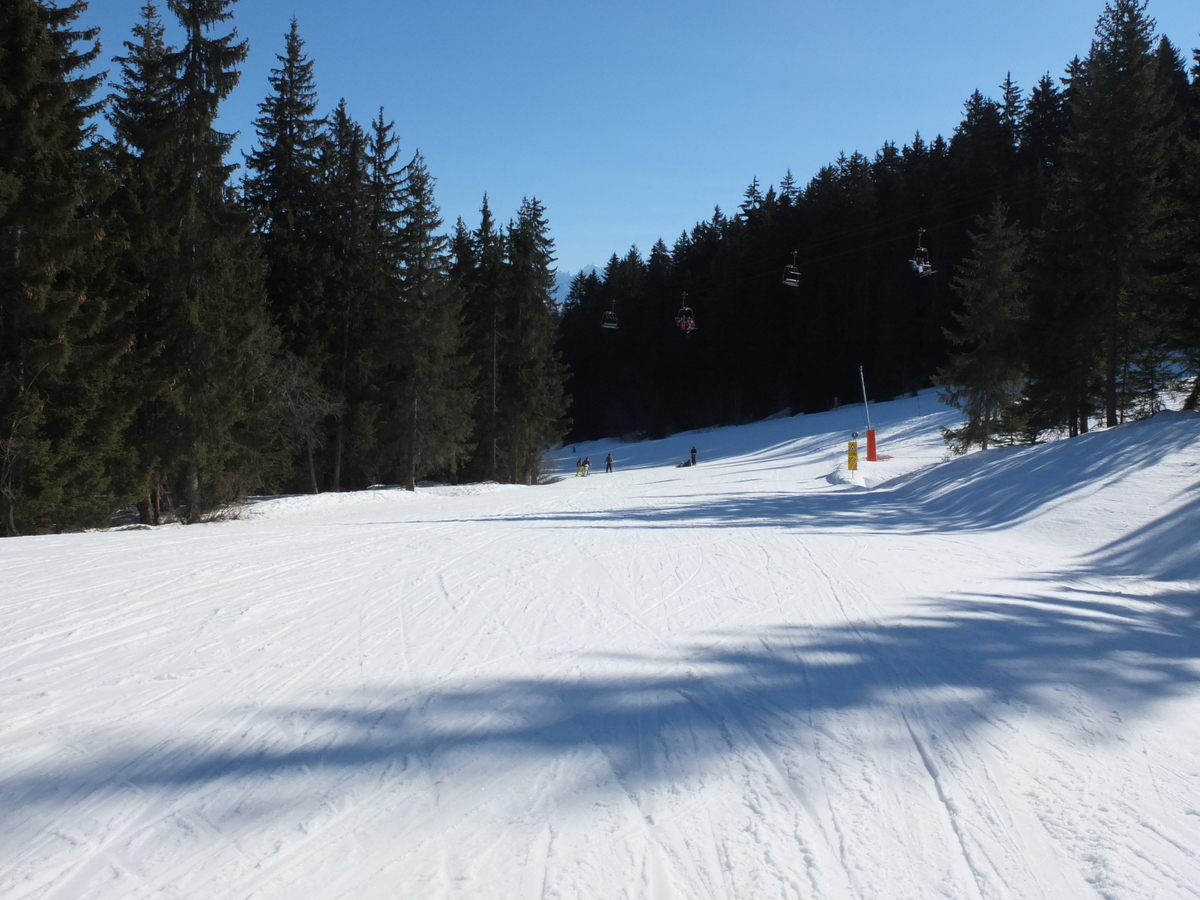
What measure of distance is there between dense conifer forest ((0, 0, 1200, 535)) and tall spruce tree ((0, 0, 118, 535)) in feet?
0.17

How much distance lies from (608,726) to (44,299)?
1529 cm

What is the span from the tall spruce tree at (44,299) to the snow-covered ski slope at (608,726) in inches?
239

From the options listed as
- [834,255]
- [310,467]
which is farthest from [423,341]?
[834,255]

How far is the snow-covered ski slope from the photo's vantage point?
2.91 metres

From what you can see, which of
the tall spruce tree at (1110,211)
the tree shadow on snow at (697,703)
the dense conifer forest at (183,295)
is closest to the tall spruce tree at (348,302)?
the dense conifer forest at (183,295)

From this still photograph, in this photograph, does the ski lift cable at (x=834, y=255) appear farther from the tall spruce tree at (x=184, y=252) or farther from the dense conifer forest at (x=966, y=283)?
the tall spruce tree at (x=184, y=252)

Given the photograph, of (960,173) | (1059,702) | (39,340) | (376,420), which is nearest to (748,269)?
(960,173)

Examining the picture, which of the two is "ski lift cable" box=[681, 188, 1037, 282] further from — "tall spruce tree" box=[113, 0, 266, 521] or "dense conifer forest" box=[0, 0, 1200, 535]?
"tall spruce tree" box=[113, 0, 266, 521]

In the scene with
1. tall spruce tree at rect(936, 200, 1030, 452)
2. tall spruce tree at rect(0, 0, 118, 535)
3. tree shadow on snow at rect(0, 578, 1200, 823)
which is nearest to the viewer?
tree shadow on snow at rect(0, 578, 1200, 823)

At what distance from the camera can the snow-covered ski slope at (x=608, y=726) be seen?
2.91 meters

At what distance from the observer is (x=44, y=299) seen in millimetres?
14344

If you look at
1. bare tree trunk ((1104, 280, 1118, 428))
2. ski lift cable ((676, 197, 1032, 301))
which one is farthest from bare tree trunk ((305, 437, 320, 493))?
ski lift cable ((676, 197, 1032, 301))

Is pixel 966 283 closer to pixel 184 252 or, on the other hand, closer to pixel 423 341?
pixel 423 341

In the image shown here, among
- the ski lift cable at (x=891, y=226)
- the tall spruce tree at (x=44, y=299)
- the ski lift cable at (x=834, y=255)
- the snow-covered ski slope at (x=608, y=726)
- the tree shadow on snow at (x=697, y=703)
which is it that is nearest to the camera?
the snow-covered ski slope at (x=608, y=726)
